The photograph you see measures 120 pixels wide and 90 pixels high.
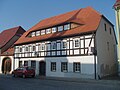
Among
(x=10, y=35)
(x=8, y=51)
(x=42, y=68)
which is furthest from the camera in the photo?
(x=10, y=35)

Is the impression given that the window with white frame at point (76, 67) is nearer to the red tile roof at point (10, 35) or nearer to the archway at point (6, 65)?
→ the archway at point (6, 65)

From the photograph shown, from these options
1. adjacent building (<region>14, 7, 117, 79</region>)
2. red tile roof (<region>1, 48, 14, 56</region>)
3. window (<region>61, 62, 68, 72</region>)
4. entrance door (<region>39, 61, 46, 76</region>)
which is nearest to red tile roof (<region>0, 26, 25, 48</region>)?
red tile roof (<region>1, 48, 14, 56</region>)

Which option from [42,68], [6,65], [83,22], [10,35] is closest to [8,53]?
[6,65]

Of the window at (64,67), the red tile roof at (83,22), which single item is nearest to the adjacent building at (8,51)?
the red tile roof at (83,22)

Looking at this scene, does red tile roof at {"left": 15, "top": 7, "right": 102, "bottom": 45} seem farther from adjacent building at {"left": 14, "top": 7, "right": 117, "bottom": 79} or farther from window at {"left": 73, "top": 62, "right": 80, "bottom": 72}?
window at {"left": 73, "top": 62, "right": 80, "bottom": 72}

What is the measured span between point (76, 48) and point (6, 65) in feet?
63.0

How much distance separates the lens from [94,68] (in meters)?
22.6

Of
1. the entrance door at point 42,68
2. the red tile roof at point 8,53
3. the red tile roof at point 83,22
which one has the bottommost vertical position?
the entrance door at point 42,68

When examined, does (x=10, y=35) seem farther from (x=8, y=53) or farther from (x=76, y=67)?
(x=76, y=67)

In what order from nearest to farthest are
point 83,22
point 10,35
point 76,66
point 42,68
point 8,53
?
point 76,66
point 83,22
point 42,68
point 8,53
point 10,35

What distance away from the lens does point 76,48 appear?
81.5 ft

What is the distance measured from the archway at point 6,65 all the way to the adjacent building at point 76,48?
15.7 ft

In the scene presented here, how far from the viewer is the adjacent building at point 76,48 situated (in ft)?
76.8

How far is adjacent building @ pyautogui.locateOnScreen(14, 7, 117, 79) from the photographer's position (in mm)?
23422
